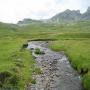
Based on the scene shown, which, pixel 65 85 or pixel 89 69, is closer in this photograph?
pixel 65 85

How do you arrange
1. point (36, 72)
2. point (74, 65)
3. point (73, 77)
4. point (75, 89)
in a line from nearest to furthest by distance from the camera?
point (75, 89), point (73, 77), point (36, 72), point (74, 65)

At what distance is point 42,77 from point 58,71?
534 cm

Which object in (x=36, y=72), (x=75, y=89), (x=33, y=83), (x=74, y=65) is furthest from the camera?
(x=74, y=65)

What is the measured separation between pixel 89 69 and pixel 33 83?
9.87m

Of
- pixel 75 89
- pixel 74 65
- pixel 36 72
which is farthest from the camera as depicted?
pixel 74 65

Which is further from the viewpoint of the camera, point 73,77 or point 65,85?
point 73,77

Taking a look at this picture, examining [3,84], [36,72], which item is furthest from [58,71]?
[3,84]

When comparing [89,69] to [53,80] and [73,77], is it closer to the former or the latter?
[73,77]

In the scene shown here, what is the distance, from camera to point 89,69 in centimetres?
4066

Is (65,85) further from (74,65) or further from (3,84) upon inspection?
(74,65)

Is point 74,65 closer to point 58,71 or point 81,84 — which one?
point 58,71

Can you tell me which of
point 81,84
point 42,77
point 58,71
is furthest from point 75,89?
point 58,71

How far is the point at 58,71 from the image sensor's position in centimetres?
4569

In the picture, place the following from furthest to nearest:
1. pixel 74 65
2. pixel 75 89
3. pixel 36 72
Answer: pixel 74 65, pixel 36 72, pixel 75 89
